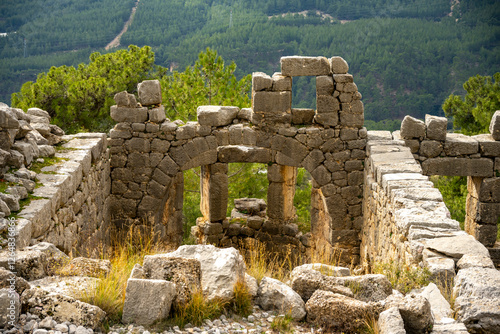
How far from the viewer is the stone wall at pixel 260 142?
402 inches

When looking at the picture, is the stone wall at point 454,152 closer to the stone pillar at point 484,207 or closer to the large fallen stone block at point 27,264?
the stone pillar at point 484,207

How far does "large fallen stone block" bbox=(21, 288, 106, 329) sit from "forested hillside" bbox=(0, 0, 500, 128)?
30308 millimetres

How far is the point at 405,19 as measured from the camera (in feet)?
150

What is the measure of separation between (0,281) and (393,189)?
491 cm

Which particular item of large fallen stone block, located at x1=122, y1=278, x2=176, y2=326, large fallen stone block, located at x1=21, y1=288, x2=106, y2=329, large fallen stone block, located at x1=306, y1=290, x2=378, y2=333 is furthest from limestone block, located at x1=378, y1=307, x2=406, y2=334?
large fallen stone block, located at x1=21, y1=288, x2=106, y2=329

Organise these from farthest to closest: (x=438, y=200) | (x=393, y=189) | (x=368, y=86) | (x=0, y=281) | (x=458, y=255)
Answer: (x=368, y=86) < (x=393, y=189) < (x=438, y=200) < (x=458, y=255) < (x=0, y=281)

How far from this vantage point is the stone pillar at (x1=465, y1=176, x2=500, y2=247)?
427 inches

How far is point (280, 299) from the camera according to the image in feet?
15.1

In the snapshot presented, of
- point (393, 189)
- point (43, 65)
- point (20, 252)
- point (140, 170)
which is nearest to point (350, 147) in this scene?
point (393, 189)

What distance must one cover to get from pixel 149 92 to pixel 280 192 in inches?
127

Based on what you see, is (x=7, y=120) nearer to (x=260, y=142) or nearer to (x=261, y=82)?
(x=261, y=82)

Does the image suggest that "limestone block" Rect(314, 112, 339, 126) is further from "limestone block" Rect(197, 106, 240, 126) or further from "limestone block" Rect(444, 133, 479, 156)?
"limestone block" Rect(444, 133, 479, 156)

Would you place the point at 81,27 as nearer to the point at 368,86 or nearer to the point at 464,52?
the point at 368,86

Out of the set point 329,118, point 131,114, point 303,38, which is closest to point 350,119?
point 329,118
